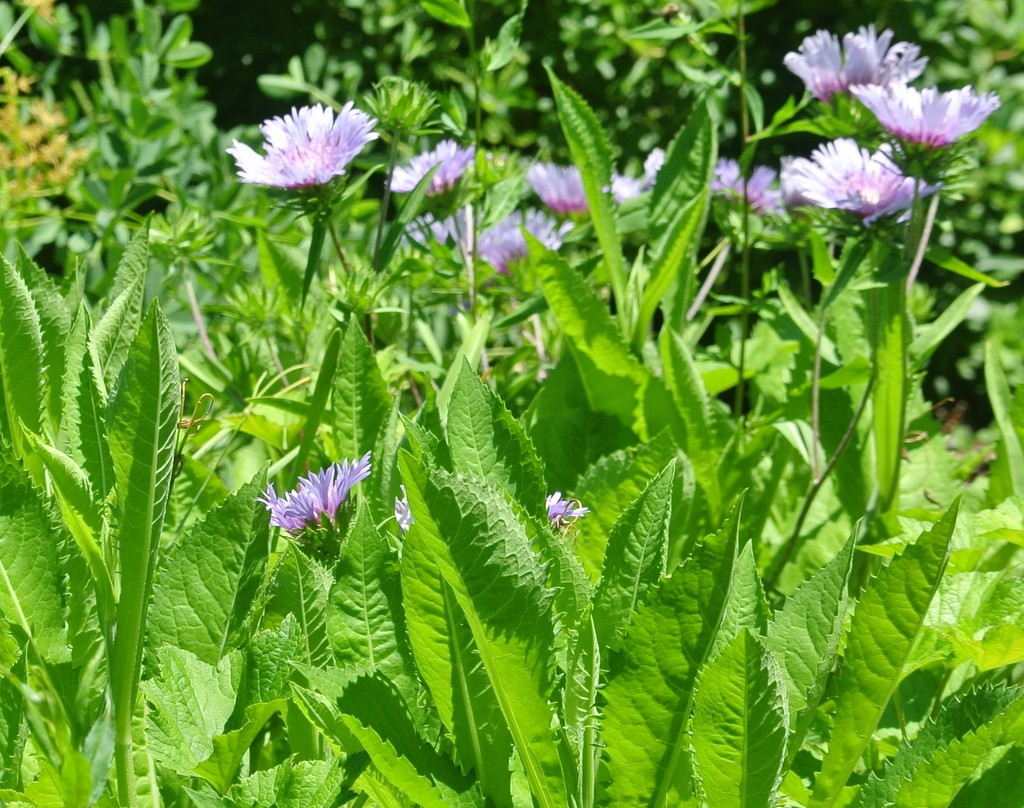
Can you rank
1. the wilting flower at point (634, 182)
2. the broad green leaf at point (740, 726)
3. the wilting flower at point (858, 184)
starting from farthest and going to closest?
the wilting flower at point (634, 182), the wilting flower at point (858, 184), the broad green leaf at point (740, 726)

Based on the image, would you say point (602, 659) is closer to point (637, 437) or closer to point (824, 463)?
point (637, 437)

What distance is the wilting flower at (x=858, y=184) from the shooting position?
43.5 inches

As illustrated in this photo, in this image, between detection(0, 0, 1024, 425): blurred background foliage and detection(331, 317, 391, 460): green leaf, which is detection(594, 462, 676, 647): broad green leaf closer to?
detection(331, 317, 391, 460): green leaf

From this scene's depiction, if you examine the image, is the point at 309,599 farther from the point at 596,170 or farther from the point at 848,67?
the point at 848,67

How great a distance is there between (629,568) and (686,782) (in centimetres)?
14

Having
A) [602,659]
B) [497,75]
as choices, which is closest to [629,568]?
[602,659]

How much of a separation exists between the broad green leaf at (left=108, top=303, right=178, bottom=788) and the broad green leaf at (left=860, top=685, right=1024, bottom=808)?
1.54 feet

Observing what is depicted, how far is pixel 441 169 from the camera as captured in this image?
1.35 meters

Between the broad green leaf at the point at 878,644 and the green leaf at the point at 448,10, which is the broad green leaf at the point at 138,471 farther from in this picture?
the green leaf at the point at 448,10

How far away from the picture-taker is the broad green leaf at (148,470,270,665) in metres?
0.84

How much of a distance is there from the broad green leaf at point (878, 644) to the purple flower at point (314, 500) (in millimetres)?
358

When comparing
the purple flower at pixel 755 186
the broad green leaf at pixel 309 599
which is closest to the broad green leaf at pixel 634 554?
the broad green leaf at pixel 309 599

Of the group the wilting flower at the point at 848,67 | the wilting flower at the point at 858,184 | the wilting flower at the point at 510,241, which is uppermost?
the wilting flower at the point at 848,67

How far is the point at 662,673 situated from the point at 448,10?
80 centimetres
